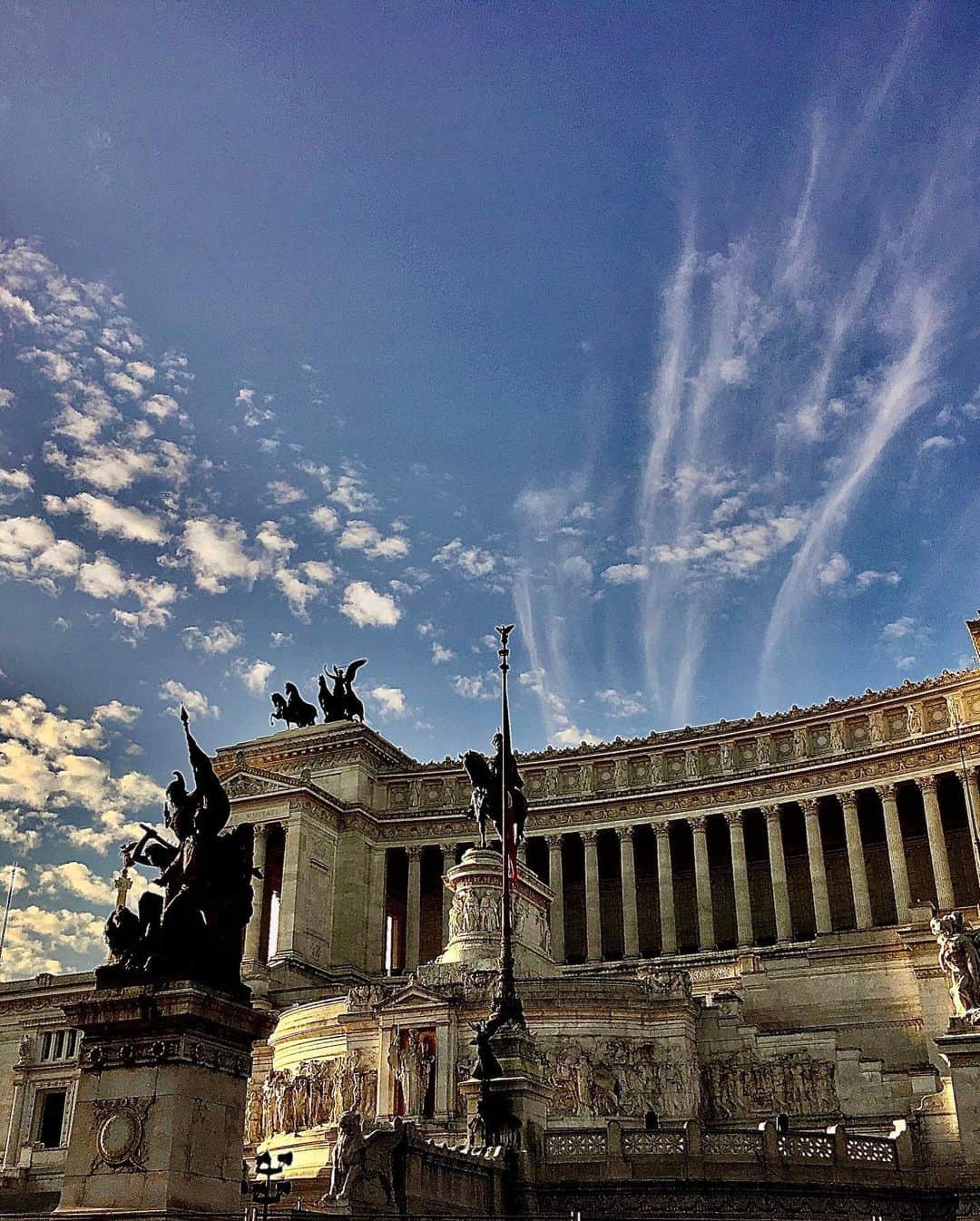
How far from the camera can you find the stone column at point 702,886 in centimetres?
6644

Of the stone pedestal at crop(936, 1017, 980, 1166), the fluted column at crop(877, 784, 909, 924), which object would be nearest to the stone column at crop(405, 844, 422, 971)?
the fluted column at crop(877, 784, 909, 924)

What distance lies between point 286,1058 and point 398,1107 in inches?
247

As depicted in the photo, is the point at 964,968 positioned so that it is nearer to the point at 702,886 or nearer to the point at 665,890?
the point at 702,886

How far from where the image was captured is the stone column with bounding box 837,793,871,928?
62812 mm

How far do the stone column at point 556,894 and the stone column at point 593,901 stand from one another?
1621 millimetres

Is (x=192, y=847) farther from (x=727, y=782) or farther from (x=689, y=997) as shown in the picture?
(x=727, y=782)

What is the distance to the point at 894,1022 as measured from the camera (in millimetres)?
43156

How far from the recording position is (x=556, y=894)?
71.2 meters

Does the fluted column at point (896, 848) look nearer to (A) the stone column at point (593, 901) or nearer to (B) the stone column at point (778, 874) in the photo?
(B) the stone column at point (778, 874)

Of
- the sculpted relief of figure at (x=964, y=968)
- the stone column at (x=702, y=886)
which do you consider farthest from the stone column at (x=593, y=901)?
the sculpted relief of figure at (x=964, y=968)

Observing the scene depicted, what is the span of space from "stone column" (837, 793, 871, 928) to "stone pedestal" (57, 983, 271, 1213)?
5208 centimetres

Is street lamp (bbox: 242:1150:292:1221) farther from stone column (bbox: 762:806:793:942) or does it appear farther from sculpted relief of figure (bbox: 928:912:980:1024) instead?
stone column (bbox: 762:806:793:942)

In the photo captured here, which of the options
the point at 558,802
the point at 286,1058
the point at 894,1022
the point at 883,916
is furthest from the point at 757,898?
the point at 286,1058

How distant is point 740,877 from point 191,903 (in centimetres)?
5481
